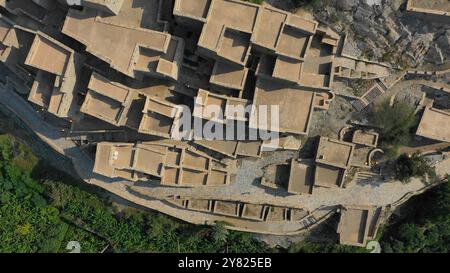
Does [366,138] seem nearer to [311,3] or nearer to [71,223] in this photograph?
[311,3]

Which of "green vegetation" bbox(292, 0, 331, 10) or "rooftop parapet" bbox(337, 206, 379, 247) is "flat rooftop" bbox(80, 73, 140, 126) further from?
"rooftop parapet" bbox(337, 206, 379, 247)

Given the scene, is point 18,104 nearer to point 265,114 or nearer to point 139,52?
point 139,52

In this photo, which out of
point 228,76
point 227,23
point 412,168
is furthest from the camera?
point 412,168

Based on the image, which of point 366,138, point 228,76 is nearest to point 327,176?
point 366,138

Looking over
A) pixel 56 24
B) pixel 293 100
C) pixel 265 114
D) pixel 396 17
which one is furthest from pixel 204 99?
pixel 396 17

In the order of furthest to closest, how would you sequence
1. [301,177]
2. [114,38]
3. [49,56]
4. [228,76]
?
[301,177] → [228,76] → [49,56] → [114,38]

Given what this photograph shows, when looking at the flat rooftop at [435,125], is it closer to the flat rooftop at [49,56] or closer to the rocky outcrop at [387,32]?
the rocky outcrop at [387,32]

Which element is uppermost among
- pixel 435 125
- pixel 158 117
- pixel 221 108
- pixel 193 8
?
pixel 193 8
